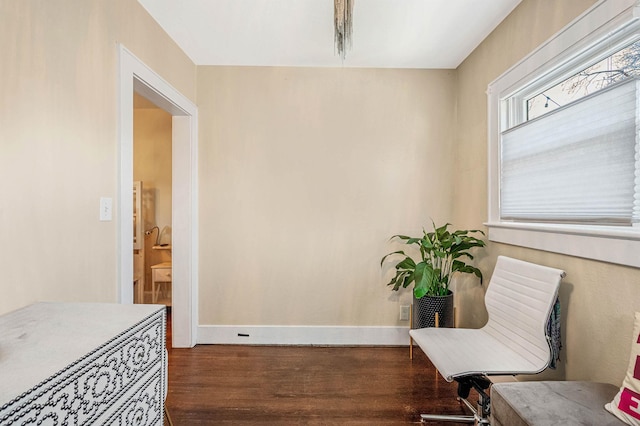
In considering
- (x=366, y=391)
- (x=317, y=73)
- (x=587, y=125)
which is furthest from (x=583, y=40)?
(x=366, y=391)

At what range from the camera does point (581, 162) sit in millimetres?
1561

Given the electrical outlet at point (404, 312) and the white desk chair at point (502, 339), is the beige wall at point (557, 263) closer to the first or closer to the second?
the white desk chair at point (502, 339)

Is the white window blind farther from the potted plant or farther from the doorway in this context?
the doorway

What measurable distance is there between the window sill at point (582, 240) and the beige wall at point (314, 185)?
1.03 m

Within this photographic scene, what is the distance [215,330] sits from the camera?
2947 mm

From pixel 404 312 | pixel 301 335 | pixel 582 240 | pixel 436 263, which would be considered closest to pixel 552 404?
pixel 582 240

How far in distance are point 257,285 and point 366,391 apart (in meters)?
1.28

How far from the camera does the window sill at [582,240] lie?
128 cm

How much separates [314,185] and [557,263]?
1.86 meters

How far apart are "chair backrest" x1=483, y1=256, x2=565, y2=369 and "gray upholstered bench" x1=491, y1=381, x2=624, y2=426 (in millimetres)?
289

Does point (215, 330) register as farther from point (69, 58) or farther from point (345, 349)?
point (69, 58)

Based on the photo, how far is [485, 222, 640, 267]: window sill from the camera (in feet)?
4.19

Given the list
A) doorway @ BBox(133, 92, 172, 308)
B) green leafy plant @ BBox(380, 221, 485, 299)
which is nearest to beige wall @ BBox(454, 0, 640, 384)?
green leafy plant @ BBox(380, 221, 485, 299)

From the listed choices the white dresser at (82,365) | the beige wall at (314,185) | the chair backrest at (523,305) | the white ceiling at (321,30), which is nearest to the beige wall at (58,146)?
the white dresser at (82,365)
